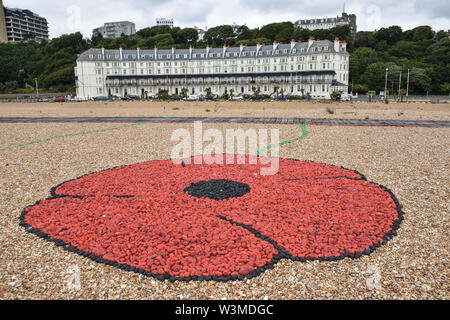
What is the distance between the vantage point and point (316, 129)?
17.4 meters

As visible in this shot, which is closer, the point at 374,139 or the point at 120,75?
the point at 374,139

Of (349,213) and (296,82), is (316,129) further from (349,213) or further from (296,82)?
(296,82)

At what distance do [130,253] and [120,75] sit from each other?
79.1 metres

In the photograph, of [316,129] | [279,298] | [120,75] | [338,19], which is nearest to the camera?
[279,298]

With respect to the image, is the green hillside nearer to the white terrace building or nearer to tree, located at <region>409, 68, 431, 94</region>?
tree, located at <region>409, 68, 431, 94</region>

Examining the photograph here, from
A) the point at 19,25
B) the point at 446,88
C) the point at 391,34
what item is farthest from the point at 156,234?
the point at 19,25

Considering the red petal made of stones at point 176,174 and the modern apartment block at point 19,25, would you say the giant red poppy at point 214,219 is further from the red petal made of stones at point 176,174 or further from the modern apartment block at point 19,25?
the modern apartment block at point 19,25

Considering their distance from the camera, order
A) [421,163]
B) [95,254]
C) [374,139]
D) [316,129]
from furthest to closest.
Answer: [316,129]
[374,139]
[421,163]
[95,254]

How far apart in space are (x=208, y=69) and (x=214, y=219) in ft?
251

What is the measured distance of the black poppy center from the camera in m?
7.29

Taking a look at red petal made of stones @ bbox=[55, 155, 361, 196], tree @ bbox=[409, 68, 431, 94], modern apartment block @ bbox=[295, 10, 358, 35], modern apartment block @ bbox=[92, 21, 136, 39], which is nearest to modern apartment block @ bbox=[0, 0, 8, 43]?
modern apartment block @ bbox=[92, 21, 136, 39]

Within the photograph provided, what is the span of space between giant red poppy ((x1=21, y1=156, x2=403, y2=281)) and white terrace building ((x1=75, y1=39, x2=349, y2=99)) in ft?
212

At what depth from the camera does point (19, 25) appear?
545ft

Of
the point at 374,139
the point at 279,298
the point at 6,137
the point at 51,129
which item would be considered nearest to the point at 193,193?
the point at 279,298
